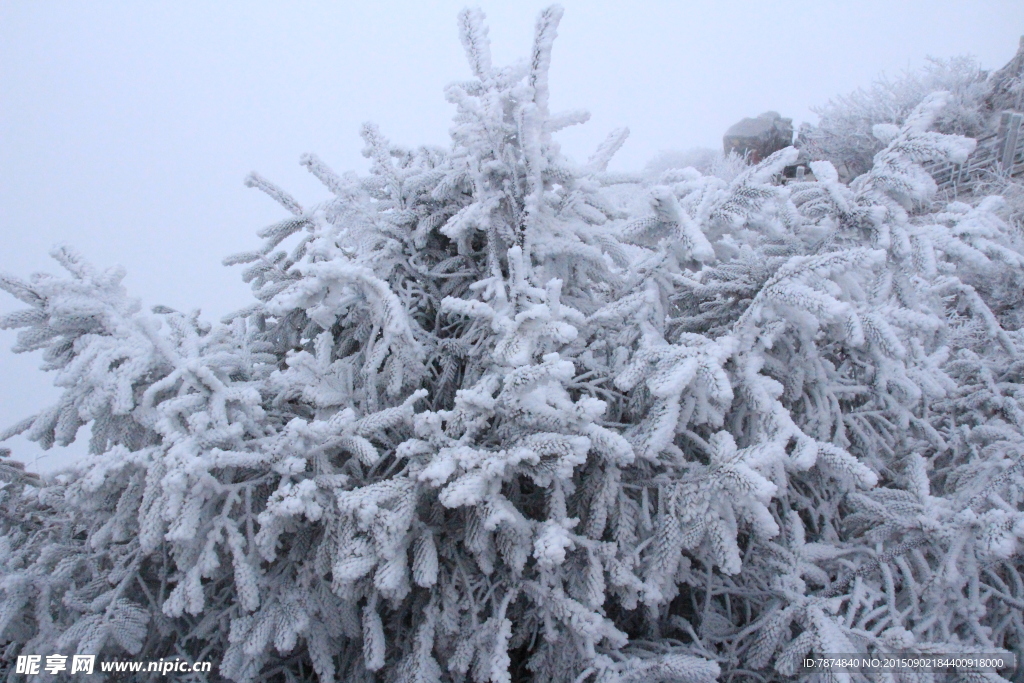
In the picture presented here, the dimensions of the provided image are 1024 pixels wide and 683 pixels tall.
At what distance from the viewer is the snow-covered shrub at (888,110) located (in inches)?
310

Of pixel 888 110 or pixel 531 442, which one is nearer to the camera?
pixel 531 442

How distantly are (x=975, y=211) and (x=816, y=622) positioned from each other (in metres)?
1.58

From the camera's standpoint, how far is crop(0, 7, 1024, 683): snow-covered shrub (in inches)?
59.7

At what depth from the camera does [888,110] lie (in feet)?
27.1

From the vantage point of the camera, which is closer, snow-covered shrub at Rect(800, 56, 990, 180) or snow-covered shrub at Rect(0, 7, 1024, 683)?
snow-covered shrub at Rect(0, 7, 1024, 683)

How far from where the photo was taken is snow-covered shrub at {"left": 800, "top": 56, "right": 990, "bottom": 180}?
Result: 310 inches

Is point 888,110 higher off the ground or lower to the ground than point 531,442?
→ lower

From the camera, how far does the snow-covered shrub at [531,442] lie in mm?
1516

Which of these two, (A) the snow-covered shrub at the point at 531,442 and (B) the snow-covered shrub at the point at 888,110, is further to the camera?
(B) the snow-covered shrub at the point at 888,110

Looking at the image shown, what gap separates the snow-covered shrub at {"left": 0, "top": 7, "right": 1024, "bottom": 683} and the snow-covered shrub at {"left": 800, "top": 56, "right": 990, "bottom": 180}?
7380 millimetres

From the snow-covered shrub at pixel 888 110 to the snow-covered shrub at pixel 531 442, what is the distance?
7.38m

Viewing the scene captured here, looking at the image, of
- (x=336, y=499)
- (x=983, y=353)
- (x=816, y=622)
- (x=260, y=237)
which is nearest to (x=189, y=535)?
(x=336, y=499)

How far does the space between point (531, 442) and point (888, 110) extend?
942 cm

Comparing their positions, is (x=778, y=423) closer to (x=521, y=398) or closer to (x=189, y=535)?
(x=521, y=398)
